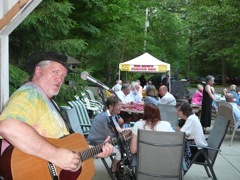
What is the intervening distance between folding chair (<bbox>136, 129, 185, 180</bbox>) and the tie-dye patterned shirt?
1.52 m

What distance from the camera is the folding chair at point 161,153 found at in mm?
3520

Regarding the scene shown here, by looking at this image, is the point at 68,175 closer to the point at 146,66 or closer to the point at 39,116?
the point at 39,116

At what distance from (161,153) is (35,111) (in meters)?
1.98

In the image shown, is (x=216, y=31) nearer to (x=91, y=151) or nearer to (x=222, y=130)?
(x=222, y=130)

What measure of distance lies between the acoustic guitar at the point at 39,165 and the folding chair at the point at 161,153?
125 cm

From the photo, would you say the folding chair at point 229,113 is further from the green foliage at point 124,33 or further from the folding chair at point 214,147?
the green foliage at point 124,33

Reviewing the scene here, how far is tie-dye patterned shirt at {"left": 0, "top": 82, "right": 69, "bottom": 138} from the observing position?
1728 mm

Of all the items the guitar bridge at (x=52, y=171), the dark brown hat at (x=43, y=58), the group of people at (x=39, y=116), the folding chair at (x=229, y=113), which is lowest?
the folding chair at (x=229, y=113)

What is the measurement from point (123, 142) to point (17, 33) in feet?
15.6

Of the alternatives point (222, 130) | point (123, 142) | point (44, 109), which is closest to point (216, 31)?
point (222, 130)

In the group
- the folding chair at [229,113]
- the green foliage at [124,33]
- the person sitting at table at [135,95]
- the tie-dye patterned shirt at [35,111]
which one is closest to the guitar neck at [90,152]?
the tie-dye patterned shirt at [35,111]

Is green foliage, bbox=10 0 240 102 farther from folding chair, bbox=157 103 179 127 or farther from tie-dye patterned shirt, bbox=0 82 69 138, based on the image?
tie-dye patterned shirt, bbox=0 82 69 138

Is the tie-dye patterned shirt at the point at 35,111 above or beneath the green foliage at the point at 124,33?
beneath

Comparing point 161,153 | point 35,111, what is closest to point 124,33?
point 161,153
